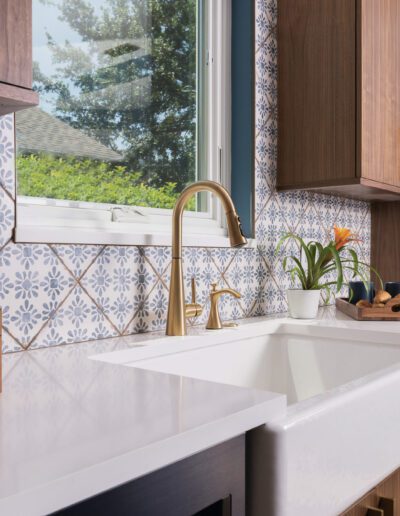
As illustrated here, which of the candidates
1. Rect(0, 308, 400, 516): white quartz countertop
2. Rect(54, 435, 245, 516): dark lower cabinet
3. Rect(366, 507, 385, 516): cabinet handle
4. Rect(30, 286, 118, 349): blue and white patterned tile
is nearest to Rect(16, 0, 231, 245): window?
Rect(30, 286, 118, 349): blue and white patterned tile

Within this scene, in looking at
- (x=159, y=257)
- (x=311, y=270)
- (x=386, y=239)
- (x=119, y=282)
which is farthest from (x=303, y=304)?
(x=386, y=239)

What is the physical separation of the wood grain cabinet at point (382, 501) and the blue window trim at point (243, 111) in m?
0.91

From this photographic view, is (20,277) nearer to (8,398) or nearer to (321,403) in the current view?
(8,398)

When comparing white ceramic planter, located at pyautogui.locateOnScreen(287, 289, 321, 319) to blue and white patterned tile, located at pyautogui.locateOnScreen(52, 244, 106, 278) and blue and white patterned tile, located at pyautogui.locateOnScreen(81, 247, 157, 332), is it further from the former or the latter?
blue and white patterned tile, located at pyautogui.locateOnScreen(52, 244, 106, 278)

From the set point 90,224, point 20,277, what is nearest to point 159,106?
point 90,224

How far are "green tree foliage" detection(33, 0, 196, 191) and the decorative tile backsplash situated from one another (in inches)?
8.4

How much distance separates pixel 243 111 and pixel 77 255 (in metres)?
0.86

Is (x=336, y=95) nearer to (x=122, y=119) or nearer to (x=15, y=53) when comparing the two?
(x=122, y=119)

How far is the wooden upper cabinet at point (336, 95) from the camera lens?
5.95ft

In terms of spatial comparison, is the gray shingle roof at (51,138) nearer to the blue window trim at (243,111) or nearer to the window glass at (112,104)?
the window glass at (112,104)

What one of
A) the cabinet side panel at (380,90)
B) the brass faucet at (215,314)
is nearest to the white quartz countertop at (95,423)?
the brass faucet at (215,314)

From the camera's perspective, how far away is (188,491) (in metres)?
0.65

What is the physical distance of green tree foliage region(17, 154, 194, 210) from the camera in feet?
4.30

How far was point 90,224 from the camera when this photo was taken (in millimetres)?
1406
